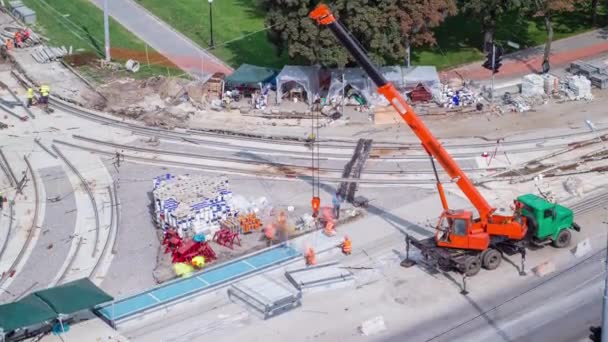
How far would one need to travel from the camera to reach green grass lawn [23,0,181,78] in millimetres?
59469

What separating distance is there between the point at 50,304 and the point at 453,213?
13.4 metres

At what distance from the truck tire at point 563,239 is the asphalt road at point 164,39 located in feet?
82.0

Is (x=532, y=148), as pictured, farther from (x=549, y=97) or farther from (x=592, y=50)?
(x=592, y=50)

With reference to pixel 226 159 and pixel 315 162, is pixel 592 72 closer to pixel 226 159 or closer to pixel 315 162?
pixel 315 162

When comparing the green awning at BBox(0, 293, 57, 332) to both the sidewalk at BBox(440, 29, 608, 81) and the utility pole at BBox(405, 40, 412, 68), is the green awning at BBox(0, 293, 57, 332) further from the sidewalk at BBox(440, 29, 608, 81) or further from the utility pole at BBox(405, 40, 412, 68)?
the sidewalk at BBox(440, 29, 608, 81)

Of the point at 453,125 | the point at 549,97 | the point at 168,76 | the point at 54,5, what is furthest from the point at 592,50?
the point at 54,5

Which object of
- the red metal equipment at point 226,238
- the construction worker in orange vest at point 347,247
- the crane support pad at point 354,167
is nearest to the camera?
the construction worker in orange vest at point 347,247

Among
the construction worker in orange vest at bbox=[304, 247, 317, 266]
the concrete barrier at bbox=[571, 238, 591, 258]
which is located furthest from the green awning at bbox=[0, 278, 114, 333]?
the concrete barrier at bbox=[571, 238, 591, 258]

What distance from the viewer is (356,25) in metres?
47.1

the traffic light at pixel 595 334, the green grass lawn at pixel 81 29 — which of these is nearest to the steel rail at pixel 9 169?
the green grass lawn at pixel 81 29

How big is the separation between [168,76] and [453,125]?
52.3 ft

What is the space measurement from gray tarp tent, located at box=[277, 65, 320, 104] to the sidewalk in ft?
25.0

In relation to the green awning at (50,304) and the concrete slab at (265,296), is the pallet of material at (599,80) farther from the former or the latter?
the green awning at (50,304)

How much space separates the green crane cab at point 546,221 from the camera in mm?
34750
